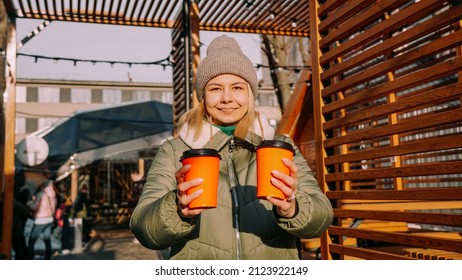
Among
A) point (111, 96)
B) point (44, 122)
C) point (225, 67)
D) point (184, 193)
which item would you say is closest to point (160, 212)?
point (184, 193)

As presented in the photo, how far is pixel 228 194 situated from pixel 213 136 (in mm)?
245

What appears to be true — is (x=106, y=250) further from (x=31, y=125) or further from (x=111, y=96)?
(x=31, y=125)

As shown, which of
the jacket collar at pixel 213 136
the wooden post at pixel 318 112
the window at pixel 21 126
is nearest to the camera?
the jacket collar at pixel 213 136

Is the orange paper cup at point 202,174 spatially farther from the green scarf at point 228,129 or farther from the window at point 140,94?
the window at point 140,94

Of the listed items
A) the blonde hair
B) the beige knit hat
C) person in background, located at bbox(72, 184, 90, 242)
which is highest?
the beige knit hat

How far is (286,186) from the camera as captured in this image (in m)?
1.41

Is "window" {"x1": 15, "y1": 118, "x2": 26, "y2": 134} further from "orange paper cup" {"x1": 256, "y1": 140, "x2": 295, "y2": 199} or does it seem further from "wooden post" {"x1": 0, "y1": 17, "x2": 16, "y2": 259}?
"orange paper cup" {"x1": 256, "y1": 140, "x2": 295, "y2": 199}

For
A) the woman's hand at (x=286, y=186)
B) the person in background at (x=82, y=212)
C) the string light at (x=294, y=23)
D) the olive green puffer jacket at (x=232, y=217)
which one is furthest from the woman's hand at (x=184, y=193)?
the person in background at (x=82, y=212)

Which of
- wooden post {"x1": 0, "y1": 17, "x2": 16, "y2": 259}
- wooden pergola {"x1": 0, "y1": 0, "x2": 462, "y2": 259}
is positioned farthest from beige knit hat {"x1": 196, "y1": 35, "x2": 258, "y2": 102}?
wooden post {"x1": 0, "y1": 17, "x2": 16, "y2": 259}

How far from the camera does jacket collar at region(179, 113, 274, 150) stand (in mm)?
1797

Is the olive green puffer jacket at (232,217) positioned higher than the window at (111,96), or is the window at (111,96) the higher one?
the window at (111,96)

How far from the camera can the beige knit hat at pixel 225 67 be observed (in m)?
1.87
